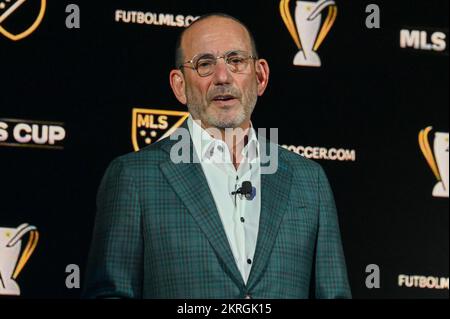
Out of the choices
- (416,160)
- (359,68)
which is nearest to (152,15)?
(359,68)

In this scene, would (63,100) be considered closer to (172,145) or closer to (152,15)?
(152,15)

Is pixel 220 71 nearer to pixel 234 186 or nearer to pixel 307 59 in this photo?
pixel 234 186

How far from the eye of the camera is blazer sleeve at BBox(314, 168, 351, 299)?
3428 millimetres

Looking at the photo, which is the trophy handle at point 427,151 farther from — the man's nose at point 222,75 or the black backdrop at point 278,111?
the man's nose at point 222,75

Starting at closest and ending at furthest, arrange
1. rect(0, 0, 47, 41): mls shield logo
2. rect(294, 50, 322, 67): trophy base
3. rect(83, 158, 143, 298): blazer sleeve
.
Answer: rect(83, 158, 143, 298): blazer sleeve < rect(0, 0, 47, 41): mls shield logo < rect(294, 50, 322, 67): trophy base

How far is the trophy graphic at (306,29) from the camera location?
466 cm

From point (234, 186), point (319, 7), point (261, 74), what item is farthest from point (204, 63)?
point (319, 7)

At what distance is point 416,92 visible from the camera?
477 centimetres

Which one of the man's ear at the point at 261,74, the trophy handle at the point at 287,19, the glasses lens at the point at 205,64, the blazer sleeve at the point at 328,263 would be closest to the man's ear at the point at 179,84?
the glasses lens at the point at 205,64

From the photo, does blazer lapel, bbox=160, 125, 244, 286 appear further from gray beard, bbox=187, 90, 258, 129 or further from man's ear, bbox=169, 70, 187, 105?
man's ear, bbox=169, 70, 187, 105

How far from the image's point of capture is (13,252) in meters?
4.28

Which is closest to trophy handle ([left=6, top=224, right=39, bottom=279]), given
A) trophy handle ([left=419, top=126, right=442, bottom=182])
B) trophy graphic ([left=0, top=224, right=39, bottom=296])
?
trophy graphic ([left=0, top=224, right=39, bottom=296])

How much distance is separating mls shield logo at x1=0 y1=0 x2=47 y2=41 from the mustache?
118cm

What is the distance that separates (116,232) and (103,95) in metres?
1.24
